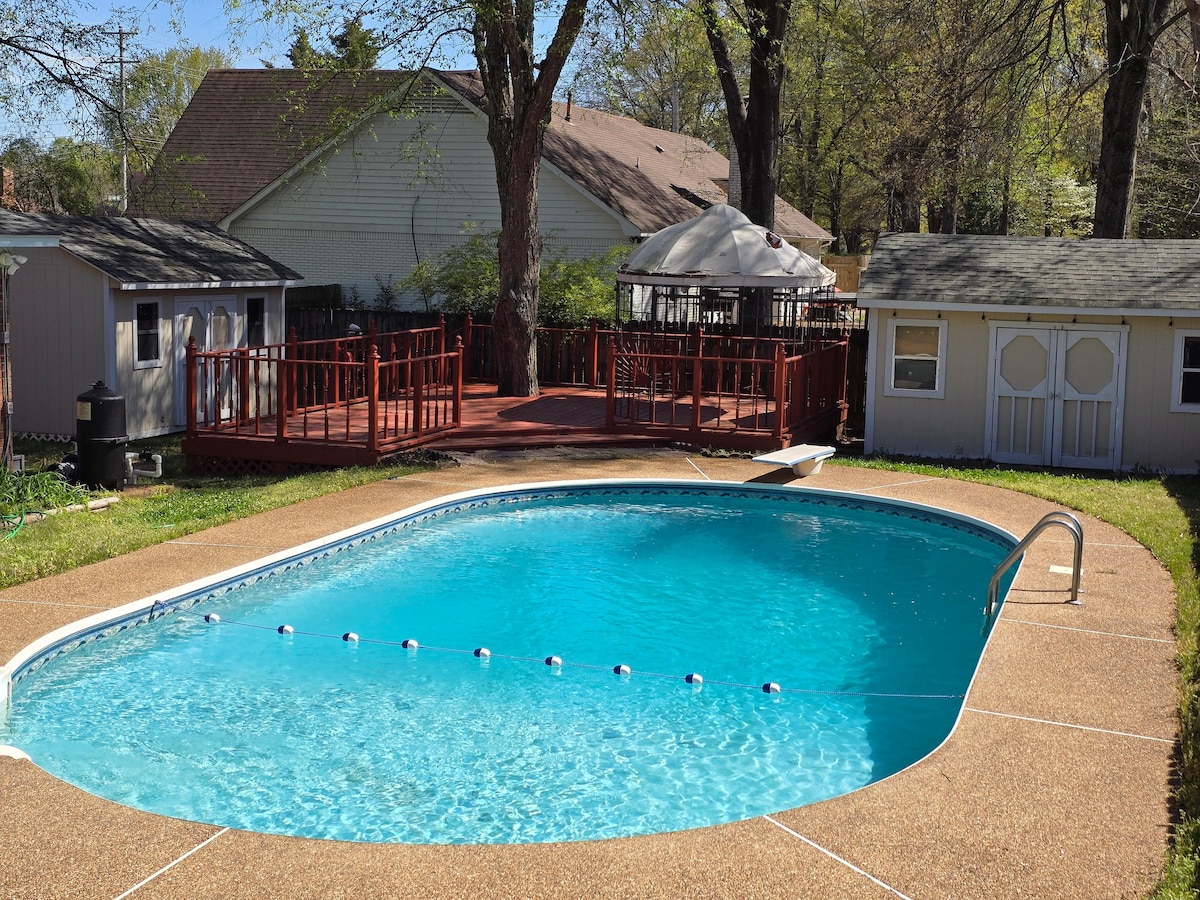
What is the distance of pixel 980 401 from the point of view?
16969 millimetres

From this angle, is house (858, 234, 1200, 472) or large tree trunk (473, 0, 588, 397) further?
large tree trunk (473, 0, 588, 397)

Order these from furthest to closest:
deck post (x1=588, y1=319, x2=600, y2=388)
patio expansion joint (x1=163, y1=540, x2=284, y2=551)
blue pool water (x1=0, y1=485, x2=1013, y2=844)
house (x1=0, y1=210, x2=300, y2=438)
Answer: deck post (x1=588, y1=319, x2=600, y2=388), house (x1=0, y1=210, x2=300, y2=438), patio expansion joint (x1=163, y1=540, x2=284, y2=551), blue pool water (x1=0, y1=485, x2=1013, y2=844)

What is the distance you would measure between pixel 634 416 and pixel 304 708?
1017 cm

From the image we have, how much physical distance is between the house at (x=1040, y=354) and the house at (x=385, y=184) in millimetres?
10384

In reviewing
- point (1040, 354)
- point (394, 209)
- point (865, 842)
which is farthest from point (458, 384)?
point (394, 209)

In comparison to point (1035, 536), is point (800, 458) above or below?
above

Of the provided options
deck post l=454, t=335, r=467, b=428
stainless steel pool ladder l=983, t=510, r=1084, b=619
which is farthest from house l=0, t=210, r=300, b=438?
stainless steel pool ladder l=983, t=510, r=1084, b=619

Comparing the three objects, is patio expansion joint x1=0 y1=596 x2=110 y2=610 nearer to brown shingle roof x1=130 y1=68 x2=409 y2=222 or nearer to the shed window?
the shed window

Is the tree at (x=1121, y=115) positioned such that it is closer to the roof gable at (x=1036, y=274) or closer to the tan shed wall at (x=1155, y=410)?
the roof gable at (x=1036, y=274)

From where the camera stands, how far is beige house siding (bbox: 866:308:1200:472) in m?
16.2

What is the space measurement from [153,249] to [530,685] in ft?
41.2

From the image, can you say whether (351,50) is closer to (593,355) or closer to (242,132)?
(593,355)

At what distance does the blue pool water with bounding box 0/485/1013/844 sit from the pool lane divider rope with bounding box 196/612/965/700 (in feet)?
0.13

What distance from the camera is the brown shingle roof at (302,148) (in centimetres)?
2778
